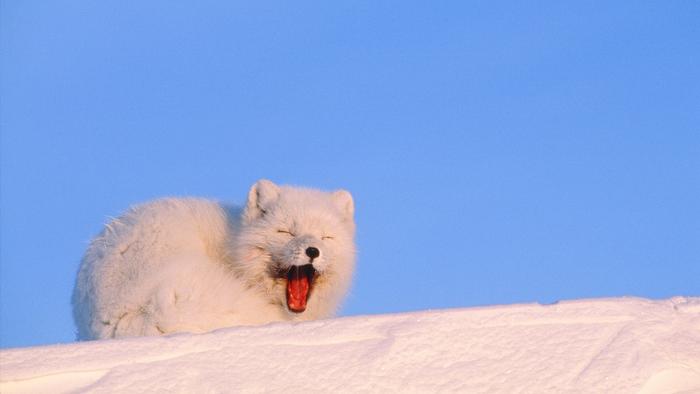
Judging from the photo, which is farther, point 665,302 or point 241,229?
point 241,229

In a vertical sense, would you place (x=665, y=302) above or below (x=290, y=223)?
below

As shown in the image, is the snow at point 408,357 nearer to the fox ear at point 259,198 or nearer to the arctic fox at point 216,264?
the arctic fox at point 216,264

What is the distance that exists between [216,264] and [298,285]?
563 millimetres

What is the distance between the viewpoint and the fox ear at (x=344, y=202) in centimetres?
637

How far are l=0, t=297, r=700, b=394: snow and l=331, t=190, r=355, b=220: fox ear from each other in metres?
2.82

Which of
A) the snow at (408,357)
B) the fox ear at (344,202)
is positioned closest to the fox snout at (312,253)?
the fox ear at (344,202)

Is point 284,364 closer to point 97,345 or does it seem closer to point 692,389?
point 97,345

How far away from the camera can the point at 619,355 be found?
3.41m

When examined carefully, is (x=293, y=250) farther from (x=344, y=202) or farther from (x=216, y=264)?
(x=344, y=202)

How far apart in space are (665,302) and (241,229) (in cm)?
301

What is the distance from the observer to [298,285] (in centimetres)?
592

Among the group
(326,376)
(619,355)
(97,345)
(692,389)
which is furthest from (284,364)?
(692,389)

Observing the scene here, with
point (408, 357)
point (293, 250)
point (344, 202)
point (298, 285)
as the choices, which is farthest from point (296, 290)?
point (408, 357)

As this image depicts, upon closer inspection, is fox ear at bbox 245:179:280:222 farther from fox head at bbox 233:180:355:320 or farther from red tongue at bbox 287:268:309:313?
red tongue at bbox 287:268:309:313
